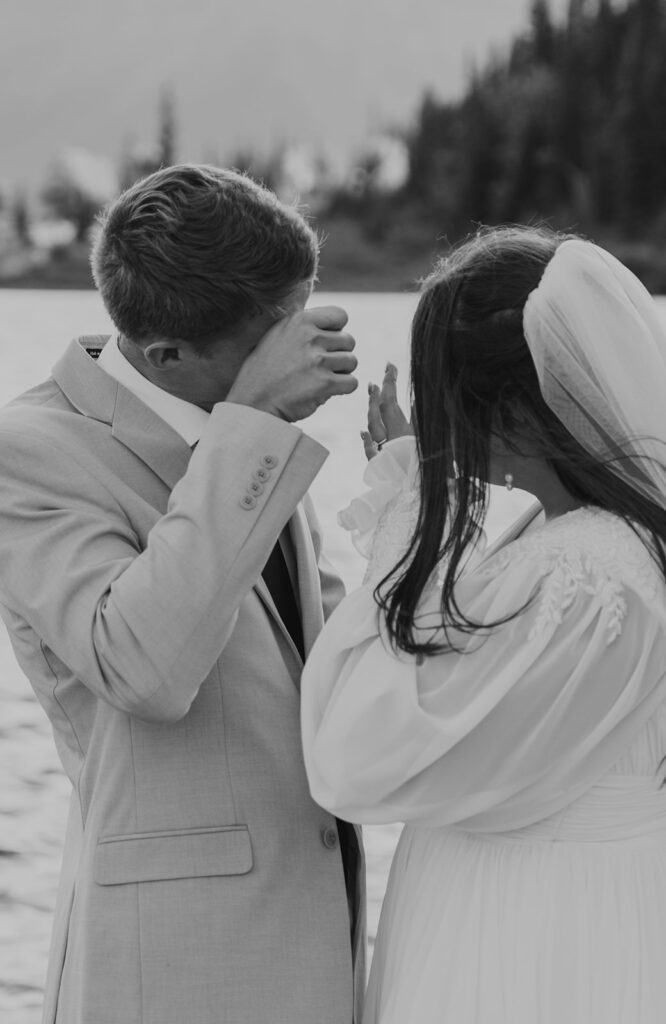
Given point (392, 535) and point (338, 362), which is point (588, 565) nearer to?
point (392, 535)

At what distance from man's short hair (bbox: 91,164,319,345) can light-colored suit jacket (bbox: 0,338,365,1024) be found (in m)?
0.18

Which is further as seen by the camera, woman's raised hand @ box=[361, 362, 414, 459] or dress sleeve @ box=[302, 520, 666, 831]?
woman's raised hand @ box=[361, 362, 414, 459]

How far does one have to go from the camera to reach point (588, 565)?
2.00m

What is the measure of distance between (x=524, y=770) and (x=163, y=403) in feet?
3.04

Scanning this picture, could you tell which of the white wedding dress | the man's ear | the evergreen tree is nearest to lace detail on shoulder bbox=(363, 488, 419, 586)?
the white wedding dress

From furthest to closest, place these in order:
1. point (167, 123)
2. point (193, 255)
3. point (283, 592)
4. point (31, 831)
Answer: point (167, 123)
point (31, 831)
point (283, 592)
point (193, 255)

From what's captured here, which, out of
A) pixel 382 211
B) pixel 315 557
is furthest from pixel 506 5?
pixel 315 557

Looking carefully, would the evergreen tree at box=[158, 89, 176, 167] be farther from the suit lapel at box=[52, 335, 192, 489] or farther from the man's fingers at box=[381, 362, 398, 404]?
the suit lapel at box=[52, 335, 192, 489]

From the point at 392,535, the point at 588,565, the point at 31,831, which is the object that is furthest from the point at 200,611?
the point at 31,831

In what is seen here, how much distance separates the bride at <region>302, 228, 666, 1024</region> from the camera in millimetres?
1984

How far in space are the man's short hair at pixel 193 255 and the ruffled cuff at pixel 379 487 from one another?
0.35 metres

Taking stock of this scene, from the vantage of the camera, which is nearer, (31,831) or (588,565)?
(588,565)

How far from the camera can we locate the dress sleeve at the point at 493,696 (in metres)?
1.97

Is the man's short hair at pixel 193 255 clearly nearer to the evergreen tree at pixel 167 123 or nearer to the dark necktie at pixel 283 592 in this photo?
the dark necktie at pixel 283 592
